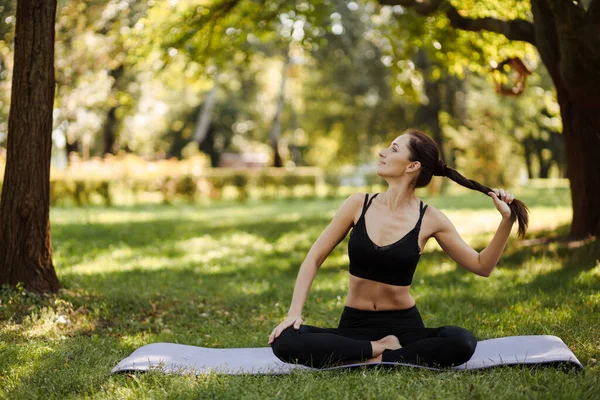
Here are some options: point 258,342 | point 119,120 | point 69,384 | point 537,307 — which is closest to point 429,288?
point 537,307

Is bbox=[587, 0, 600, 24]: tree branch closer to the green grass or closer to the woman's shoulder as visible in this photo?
the green grass

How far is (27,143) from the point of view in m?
6.77

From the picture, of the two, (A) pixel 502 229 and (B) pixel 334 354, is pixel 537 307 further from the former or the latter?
(B) pixel 334 354

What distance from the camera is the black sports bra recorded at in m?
4.60

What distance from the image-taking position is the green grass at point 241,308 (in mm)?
4172

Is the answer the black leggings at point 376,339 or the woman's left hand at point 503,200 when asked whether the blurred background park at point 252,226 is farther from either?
the woman's left hand at point 503,200

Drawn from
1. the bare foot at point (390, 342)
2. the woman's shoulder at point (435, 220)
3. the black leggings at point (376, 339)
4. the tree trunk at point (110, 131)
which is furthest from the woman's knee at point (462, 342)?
the tree trunk at point (110, 131)

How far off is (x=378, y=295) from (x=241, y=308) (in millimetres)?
3132

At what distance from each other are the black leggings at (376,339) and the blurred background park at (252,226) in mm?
173

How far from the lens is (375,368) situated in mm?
4430

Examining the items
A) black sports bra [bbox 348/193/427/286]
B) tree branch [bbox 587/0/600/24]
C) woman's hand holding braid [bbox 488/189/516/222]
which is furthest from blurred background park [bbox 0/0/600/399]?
woman's hand holding braid [bbox 488/189/516/222]

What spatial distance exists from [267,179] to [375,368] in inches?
914

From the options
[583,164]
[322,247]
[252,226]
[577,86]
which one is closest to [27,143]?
[322,247]

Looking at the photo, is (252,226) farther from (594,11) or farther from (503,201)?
(503,201)
